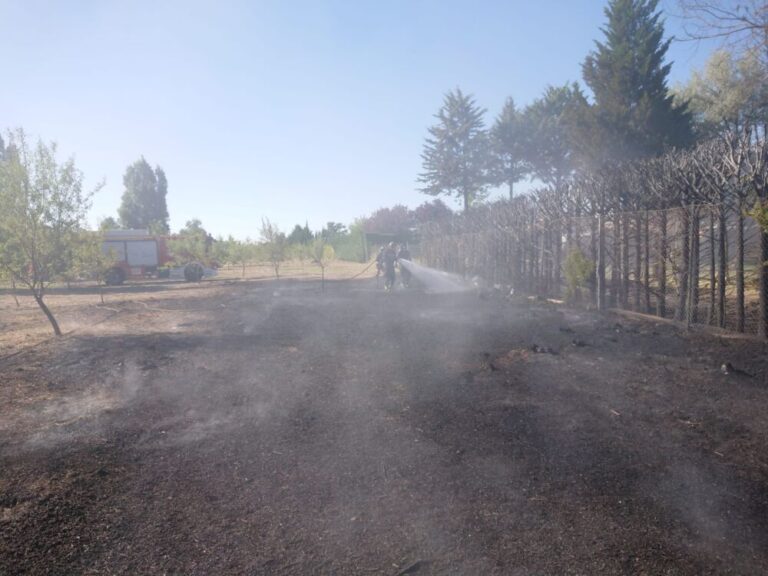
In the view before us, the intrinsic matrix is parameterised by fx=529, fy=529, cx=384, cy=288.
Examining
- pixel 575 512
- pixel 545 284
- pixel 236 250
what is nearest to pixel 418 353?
pixel 575 512

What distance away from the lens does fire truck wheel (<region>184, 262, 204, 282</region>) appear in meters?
28.4

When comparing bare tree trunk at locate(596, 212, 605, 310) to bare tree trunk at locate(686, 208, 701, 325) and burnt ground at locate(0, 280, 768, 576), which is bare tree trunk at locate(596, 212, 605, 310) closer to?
bare tree trunk at locate(686, 208, 701, 325)

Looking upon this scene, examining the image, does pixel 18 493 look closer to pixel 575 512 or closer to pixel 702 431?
pixel 575 512

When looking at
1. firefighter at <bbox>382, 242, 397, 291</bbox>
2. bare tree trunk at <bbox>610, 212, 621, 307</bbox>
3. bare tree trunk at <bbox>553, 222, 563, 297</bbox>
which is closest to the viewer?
bare tree trunk at <bbox>610, 212, 621, 307</bbox>

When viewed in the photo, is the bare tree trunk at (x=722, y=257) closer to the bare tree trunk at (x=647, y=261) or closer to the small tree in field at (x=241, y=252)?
the bare tree trunk at (x=647, y=261)

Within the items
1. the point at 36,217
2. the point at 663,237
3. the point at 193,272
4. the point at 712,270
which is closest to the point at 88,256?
the point at 36,217

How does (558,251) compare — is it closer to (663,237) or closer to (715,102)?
(663,237)

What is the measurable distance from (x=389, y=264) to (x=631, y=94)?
16642mm

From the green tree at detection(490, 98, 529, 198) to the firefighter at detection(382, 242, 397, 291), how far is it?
26.0 metres

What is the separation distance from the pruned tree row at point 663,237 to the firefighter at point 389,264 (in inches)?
160

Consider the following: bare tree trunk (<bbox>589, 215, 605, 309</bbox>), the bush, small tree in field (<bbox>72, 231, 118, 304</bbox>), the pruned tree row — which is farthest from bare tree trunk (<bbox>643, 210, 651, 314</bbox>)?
small tree in field (<bbox>72, 231, 118, 304</bbox>)

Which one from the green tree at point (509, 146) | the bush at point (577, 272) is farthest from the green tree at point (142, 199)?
the bush at point (577, 272)

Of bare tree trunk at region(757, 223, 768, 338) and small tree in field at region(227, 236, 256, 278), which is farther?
small tree in field at region(227, 236, 256, 278)

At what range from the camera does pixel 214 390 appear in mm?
6293
